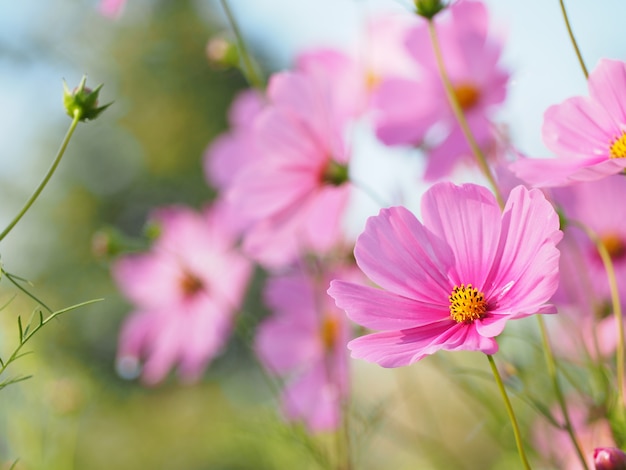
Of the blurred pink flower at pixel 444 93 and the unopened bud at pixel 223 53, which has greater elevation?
the unopened bud at pixel 223 53

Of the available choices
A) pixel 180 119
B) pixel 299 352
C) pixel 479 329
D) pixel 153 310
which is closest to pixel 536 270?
pixel 479 329

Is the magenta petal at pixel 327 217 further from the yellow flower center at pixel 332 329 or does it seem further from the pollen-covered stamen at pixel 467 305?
the pollen-covered stamen at pixel 467 305

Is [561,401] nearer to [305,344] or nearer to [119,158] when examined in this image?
[305,344]

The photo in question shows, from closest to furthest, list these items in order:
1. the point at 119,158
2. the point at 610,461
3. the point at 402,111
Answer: the point at 610,461 < the point at 402,111 < the point at 119,158

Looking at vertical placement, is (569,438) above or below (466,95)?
below

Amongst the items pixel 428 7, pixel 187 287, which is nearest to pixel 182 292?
pixel 187 287

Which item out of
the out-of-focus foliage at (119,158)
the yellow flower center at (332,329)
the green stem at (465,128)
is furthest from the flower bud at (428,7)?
the out-of-focus foliage at (119,158)
